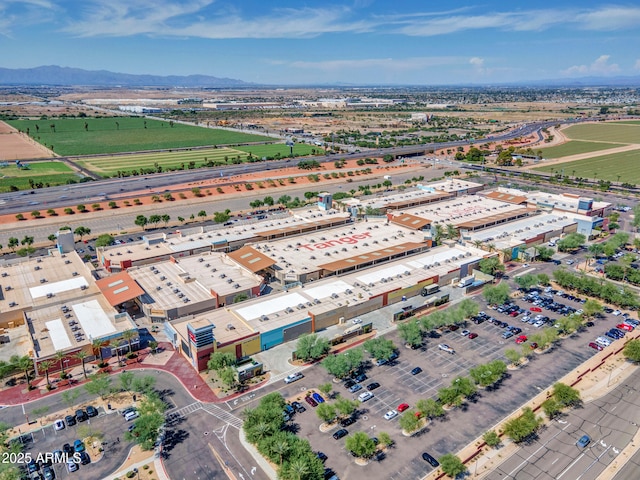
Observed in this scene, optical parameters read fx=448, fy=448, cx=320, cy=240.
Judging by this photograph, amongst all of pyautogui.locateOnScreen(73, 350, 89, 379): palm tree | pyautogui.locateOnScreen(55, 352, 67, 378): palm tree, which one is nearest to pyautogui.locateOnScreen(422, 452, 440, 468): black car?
pyautogui.locateOnScreen(73, 350, 89, 379): palm tree

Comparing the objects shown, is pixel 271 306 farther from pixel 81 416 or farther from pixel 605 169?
pixel 605 169

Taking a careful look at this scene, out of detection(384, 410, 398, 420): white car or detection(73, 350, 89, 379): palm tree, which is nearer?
detection(384, 410, 398, 420): white car

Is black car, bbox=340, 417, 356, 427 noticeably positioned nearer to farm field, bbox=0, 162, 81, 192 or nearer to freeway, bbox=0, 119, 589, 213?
freeway, bbox=0, 119, 589, 213

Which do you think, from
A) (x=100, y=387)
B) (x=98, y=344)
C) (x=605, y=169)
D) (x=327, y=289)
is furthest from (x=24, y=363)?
(x=605, y=169)

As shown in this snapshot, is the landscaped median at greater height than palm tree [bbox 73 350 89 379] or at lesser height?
lesser

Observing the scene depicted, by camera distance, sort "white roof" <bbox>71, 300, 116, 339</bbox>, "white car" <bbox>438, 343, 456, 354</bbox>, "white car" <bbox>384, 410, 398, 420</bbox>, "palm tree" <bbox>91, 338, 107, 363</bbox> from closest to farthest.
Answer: "white car" <bbox>384, 410, 398, 420</bbox>
"palm tree" <bbox>91, 338, 107, 363</bbox>
"white roof" <bbox>71, 300, 116, 339</bbox>
"white car" <bbox>438, 343, 456, 354</bbox>

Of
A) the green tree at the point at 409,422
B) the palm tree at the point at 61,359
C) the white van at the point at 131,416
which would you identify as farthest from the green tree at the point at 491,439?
the palm tree at the point at 61,359
